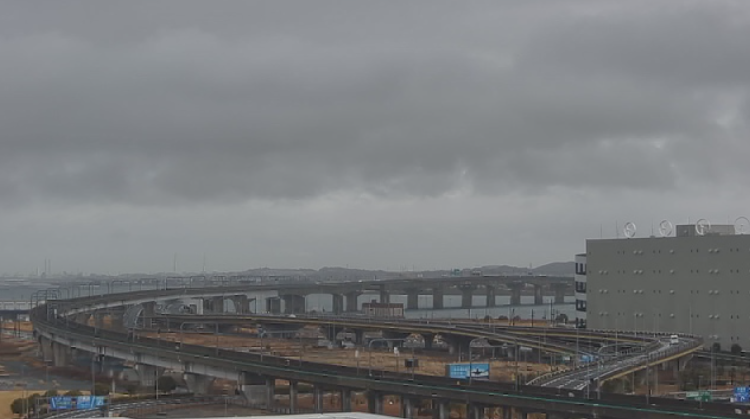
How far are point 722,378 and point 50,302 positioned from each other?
120063 millimetres

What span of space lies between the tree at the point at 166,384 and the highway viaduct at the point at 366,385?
4.49 feet

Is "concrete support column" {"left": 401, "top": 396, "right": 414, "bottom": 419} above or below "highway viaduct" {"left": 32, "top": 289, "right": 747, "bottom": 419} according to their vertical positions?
Result: below

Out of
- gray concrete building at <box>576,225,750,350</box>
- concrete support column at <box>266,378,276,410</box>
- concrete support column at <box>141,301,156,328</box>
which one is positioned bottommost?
concrete support column at <box>266,378,276,410</box>

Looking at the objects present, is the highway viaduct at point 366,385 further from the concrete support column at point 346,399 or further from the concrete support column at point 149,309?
the concrete support column at point 149,309

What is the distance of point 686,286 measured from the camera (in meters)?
93.1

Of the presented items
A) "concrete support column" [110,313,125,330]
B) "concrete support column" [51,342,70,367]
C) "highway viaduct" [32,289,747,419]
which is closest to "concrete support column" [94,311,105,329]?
"concrete support column" [110,313,125,330]

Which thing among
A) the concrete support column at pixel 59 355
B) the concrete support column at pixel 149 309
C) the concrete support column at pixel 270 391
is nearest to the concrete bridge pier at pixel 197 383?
the concrete support column at pixel 270 391

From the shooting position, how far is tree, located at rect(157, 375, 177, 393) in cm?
8381

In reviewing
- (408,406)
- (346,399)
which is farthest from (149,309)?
(408,406)

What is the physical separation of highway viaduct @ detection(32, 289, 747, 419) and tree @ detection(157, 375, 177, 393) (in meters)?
1.37

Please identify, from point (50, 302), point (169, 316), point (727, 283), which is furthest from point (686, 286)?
point (50, 302)

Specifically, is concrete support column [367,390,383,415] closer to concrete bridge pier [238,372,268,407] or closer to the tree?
concrete bridge pier [238,372,268,407]

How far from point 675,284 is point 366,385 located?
4347 centimetres

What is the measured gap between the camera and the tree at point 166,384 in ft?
275
